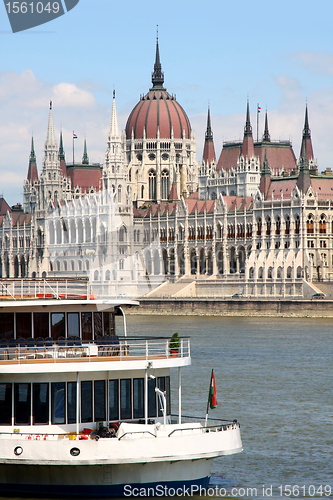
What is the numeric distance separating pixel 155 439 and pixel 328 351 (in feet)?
127

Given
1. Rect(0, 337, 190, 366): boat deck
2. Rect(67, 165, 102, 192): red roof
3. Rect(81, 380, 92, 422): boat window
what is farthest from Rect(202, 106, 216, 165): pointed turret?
Rect(81, 380, 92, 422): boat window

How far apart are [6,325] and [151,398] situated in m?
3.98

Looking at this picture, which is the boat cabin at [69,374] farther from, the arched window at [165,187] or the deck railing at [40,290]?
the arched window at [165,187]

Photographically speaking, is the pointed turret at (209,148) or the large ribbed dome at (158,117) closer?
the pointed turret at (209,148)

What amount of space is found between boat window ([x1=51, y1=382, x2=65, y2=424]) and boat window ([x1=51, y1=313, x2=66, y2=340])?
1768 mm

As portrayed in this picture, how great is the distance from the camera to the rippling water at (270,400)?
25438 millimetres

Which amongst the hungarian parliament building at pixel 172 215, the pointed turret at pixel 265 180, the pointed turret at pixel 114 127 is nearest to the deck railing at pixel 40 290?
the hungarian parliament building at pixel 172 215

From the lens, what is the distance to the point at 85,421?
22516 millimetres

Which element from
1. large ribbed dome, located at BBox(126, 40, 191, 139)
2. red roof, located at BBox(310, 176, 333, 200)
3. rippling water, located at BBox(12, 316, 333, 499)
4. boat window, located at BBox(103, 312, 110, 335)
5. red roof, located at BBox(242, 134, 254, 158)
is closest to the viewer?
boat window, located at BBox(103, 312, 110, 335)

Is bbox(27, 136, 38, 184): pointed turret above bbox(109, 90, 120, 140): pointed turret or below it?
below

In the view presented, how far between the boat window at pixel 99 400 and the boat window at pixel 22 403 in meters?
1.55

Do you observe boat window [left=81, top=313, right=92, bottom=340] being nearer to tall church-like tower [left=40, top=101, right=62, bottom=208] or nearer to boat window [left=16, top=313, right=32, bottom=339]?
boat window [left=16, top=313, right=32, bottom=339]

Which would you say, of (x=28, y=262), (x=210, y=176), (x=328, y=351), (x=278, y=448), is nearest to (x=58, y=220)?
(x=28, y=262)

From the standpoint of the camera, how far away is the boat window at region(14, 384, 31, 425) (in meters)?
22.4
